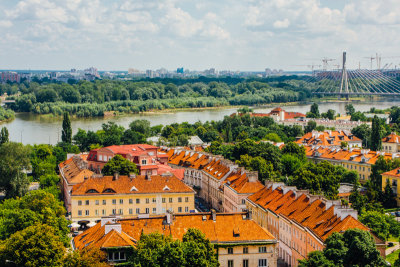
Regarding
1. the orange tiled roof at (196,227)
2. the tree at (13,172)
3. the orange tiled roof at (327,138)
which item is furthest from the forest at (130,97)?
the orange tiled roof at (196,227)

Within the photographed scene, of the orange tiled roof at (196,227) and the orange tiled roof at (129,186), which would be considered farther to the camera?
the orange tiled roof at (129,186)

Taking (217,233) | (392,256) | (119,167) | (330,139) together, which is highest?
(217,233)

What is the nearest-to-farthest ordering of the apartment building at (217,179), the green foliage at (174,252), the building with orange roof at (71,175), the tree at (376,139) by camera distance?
the green foliage at (174,252)
the apartment building at (217,179)
the building with orange roof at (71,175)
the tree at (376,139)

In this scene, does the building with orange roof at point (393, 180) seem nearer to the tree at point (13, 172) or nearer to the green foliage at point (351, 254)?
the green foliage at point (351, 254)

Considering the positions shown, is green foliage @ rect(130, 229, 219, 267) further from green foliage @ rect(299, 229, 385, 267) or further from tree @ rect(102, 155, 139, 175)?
tree @ rect(102, 155, 139, 175)

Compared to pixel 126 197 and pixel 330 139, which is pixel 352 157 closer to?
pixel 330 139

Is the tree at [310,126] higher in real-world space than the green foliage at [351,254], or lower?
lower

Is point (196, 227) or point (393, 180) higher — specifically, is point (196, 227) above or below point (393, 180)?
above

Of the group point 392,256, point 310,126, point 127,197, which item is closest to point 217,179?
point 127,197
